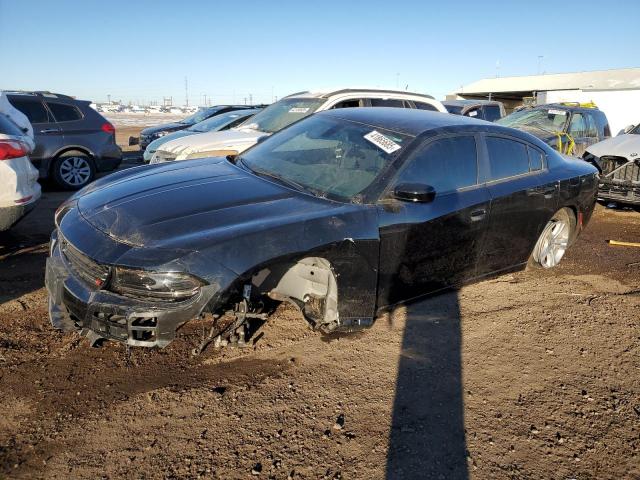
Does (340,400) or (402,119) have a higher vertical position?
(402,119)

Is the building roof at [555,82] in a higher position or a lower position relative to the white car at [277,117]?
higher

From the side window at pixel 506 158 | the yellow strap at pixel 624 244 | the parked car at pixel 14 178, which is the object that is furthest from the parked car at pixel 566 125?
the parked car at pixel 14 178

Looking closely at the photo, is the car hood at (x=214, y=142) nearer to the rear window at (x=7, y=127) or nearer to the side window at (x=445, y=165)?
the rear window at (x=7, y=127)

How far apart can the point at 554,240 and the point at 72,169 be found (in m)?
7.65

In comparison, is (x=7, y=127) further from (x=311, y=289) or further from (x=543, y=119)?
(x=543, y=119)

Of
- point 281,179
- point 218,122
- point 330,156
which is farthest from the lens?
point 218,122

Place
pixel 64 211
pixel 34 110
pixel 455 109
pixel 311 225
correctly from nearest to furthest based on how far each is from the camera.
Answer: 1. pixel 311 225
2. pixel 64 211
3. pixel 34 110
4. pixel 455 109

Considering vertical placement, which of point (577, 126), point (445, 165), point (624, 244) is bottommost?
point (624, 244)

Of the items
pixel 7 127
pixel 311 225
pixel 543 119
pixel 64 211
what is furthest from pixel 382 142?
pixel 543 119

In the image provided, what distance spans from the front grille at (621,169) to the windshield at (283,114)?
4747 mm

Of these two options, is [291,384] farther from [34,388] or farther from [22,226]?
[22,226]

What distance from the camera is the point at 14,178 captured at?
424cm

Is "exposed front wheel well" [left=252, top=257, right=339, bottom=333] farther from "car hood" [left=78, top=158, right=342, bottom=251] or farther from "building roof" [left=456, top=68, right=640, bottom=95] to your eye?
"building roof" [left=456, top=68, right=640, bottom=95]

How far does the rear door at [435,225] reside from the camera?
3197 mm
